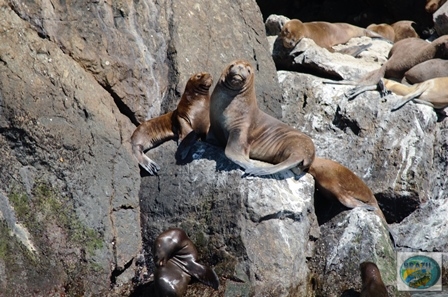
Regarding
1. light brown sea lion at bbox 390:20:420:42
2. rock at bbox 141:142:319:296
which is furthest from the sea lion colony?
light brown sea lion at bbox 390:20:420:42

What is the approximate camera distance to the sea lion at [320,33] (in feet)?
43.1

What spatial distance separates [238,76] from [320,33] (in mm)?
4893

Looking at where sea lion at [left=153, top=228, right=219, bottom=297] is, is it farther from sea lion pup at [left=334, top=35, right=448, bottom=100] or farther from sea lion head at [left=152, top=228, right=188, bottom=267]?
sea lion pup at [left=334, top=35, right=448, bottom=100]

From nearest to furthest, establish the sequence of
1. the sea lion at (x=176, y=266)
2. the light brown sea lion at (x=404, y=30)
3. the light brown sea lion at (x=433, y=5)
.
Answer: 1. the sea lion at (x=176, y=266)
2. the light brown sea lion at (x=433, y=5)
3. the light brown sea lion at (x=404, y=30)

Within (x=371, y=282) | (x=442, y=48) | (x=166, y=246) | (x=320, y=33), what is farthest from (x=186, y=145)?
(x=320, y=33)

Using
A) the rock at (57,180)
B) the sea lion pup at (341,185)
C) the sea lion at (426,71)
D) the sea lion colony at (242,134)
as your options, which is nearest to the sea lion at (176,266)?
the rock at (57,180)

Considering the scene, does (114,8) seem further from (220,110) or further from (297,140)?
(297,140)

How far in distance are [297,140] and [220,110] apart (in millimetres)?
845

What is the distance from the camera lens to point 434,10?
598 inches

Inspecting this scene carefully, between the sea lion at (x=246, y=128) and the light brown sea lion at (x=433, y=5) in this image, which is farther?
the light brown sea lion at (x=433, y=5)

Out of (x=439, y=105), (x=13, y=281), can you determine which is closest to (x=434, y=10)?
(x=439, y=105)

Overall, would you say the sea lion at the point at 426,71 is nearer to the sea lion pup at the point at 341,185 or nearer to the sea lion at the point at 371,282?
the sea lion pup at the point at 341,185

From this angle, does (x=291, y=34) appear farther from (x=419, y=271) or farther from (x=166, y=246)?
(x=166, y=246)

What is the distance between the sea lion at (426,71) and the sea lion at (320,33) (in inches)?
62.3
